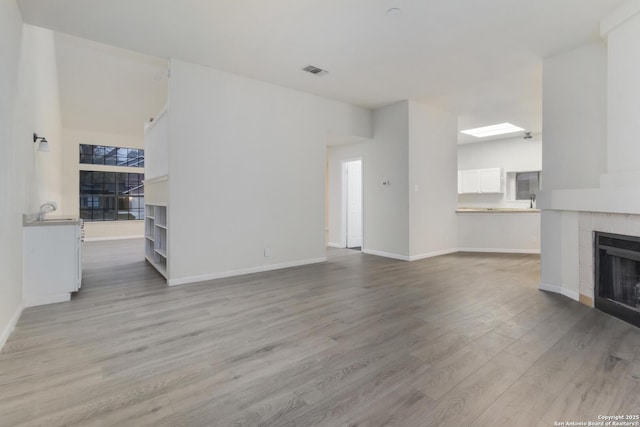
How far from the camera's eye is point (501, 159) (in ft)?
29.5

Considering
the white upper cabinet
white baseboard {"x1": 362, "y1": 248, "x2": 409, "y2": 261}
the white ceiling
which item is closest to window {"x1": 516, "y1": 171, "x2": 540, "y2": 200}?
the white upper cabinet

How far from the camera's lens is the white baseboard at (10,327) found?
7.69 feet

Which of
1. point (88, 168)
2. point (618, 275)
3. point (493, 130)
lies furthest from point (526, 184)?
point (88, 168)

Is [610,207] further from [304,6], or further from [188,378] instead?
[188,378]

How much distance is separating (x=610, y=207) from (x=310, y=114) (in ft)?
13.9

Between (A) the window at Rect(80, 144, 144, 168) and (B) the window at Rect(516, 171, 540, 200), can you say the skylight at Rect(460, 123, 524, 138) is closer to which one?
(B) the window at Rect(516, 171, 540, 200)

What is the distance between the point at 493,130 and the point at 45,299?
364 inches

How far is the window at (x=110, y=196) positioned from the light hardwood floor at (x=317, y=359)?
6455 mm

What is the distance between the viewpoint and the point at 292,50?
3.82m

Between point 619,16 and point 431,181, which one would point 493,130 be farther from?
point 619,16

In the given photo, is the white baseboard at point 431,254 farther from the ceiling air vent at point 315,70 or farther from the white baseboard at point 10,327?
the white baseboard at point 10,327

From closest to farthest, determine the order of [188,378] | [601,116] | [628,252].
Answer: [188,378], [628,252], [601,116]

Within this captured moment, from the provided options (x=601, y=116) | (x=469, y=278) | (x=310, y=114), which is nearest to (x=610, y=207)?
(x=601, y=116)

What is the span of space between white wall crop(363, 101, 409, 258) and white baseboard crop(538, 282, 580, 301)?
7.36 feet
